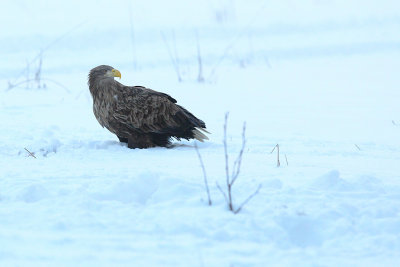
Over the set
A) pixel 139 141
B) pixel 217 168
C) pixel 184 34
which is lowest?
pixel 217 168

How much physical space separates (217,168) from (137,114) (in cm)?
135

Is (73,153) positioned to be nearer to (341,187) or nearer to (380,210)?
(341,187)

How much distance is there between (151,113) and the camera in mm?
5801

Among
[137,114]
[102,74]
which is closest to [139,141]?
[137,114]

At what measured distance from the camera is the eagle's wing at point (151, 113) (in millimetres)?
5762

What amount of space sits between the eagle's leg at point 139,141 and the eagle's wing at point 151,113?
7 cm

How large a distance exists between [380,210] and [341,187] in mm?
379

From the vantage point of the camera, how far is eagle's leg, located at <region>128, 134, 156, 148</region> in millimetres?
5809

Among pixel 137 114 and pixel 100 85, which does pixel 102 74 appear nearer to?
pixel 100 85

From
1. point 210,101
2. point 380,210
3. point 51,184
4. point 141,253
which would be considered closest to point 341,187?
point 380,210

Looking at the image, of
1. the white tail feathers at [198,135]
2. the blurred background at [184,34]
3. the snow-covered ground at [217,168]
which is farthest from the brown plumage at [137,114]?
the blurred background at [184,34]

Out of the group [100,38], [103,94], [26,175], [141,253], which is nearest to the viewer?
[141,253]

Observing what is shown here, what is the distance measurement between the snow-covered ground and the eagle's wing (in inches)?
10.9

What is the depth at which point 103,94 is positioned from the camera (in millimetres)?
5832
